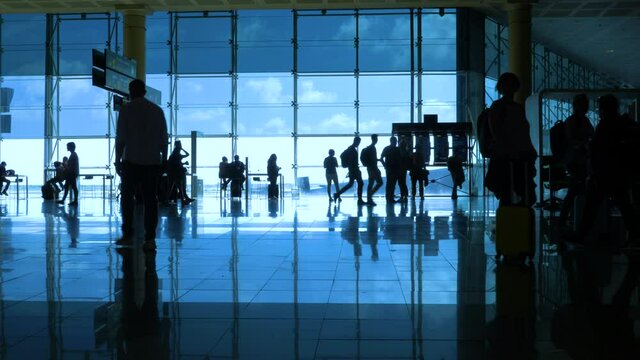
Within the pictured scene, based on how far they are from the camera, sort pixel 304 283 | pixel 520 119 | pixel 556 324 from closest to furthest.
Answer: pixel 556 324, pixel 304 283, pixel 520 119

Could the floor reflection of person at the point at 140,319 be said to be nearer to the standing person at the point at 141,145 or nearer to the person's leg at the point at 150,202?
the person's leg at the point at 150,202

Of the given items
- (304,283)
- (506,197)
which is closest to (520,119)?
(506,197)

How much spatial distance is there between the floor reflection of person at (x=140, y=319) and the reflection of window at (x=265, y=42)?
18.3 metres

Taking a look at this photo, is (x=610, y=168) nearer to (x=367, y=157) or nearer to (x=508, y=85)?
(x=508, y=85)

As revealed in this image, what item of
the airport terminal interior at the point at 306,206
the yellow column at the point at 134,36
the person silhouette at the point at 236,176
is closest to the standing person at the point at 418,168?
the airport terminal interior at the point at 306,206

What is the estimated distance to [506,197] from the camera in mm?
5098

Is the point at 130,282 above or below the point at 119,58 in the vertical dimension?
below

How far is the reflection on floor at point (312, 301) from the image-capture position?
8.55 ft

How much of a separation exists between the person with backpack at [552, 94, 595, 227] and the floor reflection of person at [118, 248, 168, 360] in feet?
14.1

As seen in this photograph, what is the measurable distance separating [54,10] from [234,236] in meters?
12.3

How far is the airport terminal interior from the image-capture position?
2885mm

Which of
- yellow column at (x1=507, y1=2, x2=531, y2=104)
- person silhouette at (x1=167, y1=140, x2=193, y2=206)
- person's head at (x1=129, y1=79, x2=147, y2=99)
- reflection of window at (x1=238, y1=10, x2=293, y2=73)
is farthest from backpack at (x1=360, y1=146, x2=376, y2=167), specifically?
person's head at (x1=129, y1=79, x2=147, y2=99)

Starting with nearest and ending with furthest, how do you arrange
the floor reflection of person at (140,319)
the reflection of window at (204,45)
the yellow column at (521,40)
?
the floor reflection of person at (140,319) → the yellow column at (521,40) → the reflection of window at (204,45)

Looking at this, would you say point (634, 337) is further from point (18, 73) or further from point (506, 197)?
point (18, 73)
